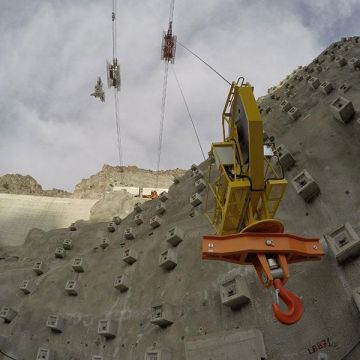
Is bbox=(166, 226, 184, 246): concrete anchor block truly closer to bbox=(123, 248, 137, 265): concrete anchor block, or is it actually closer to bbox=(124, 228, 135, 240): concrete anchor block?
bbox=(123, 248, 137, 265): concrete anchor block

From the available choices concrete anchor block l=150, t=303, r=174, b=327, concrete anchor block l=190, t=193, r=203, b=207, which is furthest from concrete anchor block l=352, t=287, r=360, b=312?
concrete anchor block l=190, t=193, r=203, b=207

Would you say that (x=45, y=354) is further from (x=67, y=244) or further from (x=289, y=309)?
(x=289, y=309)

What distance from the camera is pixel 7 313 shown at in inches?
574

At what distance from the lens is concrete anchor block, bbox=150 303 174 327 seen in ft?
31.2

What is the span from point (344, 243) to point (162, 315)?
5.12 m

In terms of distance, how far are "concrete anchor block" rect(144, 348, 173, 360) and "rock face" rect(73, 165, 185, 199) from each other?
40769 millimetres

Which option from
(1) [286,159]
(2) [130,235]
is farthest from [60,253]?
(1) [286,159]

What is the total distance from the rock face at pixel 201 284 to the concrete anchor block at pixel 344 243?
2 cm

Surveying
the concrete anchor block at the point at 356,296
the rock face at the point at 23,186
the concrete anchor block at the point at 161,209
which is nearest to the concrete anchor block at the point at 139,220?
the concrete anchor block at the point at 161,209

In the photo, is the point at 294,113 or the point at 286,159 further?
the point at 294,113

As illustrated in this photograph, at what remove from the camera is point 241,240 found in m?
6.47

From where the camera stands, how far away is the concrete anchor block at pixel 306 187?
9531mm

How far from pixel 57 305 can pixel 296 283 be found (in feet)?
33.5

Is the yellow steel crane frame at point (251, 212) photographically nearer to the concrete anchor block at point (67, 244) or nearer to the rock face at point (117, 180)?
the concrete anchor block at point (67, 244)
